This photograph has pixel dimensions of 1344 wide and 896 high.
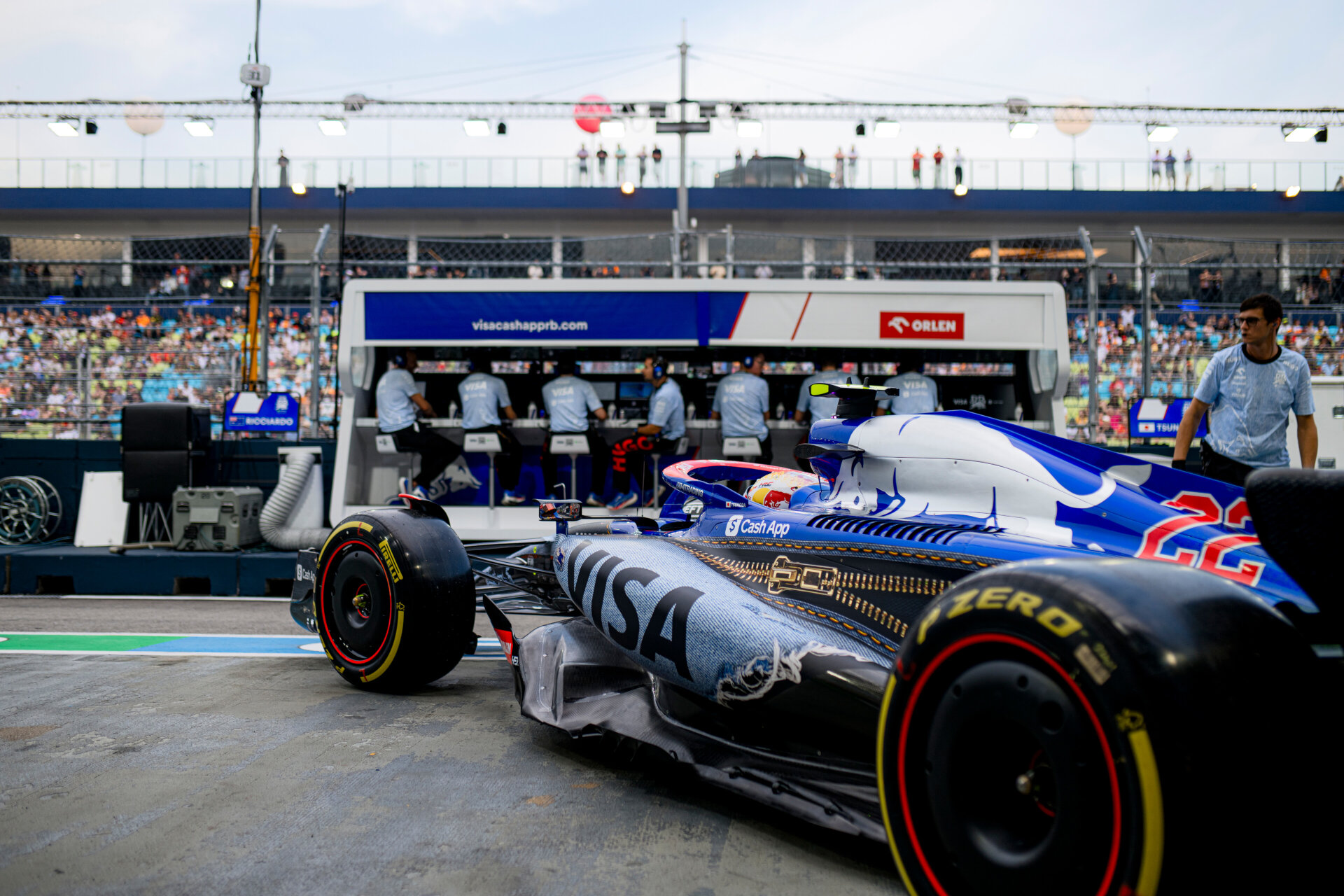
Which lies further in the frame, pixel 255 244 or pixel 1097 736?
pixel 255 244

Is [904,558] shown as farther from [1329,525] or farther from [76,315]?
[76,315]

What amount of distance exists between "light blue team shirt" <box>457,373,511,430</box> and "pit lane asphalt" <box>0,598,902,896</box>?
207 inches

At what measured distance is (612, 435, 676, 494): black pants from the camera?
363 inches

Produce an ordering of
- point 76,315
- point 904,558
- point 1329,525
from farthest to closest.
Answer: point 76,315
point 904,558
point 1329,525

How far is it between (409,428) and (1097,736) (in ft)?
27.6

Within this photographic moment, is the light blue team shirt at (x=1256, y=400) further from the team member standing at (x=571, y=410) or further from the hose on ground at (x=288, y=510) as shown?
the hose on ground at (x=288, y=510)

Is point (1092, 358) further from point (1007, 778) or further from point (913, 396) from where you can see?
point (1007, 778)

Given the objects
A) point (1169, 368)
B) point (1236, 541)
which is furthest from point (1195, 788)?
point (1169, 368)

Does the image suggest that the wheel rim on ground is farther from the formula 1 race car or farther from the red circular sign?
the red circular sign

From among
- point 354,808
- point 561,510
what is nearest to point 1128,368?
point 561,510

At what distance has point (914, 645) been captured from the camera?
174 centimetres

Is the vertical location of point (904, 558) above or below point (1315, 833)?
above

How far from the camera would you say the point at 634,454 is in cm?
933

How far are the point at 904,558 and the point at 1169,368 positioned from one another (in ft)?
30.3
